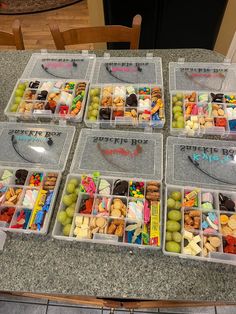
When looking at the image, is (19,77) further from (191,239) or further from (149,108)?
(191,239)

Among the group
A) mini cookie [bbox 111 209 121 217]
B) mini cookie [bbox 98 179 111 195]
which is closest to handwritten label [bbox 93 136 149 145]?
mini cookie [bbox 98 179 111 195]

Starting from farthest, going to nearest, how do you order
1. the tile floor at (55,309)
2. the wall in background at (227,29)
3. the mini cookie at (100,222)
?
1. the wall in background at (227,29)
2. the tile floor at (55,309)
3. the mini cookie at (100,222)

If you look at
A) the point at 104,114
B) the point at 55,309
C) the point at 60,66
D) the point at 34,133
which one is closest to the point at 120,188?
the point at 104,114

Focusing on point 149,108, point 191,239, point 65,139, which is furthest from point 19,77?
point 191,239

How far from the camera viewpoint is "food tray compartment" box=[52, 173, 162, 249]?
85 centimetres

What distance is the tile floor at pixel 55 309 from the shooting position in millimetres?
1405

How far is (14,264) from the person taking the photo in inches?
32.6

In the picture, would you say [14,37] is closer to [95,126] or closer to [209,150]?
[95,126]

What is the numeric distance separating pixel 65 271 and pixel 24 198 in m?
0.30

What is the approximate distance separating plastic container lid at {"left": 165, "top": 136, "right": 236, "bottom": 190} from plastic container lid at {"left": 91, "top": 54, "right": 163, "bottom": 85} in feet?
1.27

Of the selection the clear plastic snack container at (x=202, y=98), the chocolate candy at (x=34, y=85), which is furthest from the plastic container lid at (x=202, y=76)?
the chocolate candy at (x=34, y=85)

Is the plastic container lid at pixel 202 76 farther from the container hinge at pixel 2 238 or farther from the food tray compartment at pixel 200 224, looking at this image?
the container hinge at pixel 2 238

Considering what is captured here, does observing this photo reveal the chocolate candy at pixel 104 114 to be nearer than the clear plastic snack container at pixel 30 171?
No

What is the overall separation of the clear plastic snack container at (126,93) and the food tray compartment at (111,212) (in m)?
0.30
